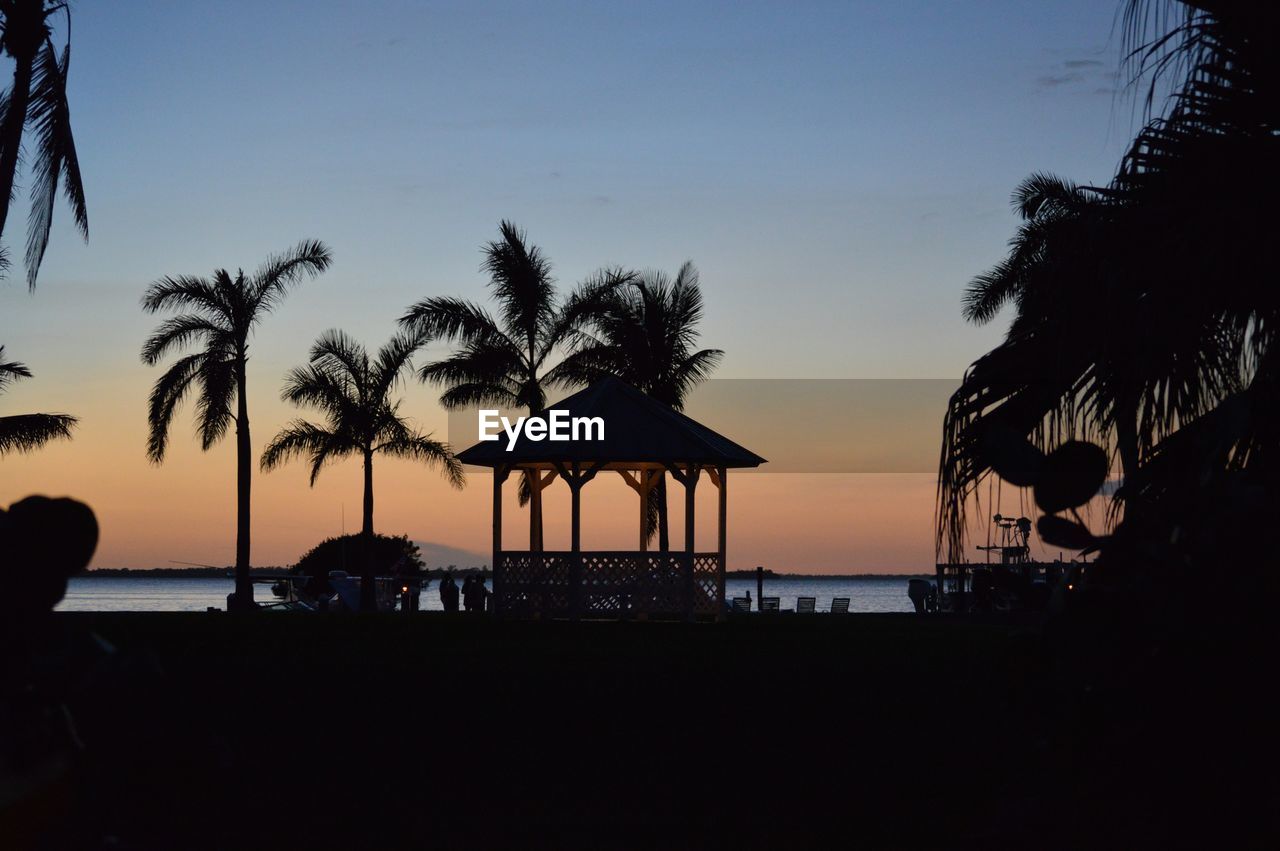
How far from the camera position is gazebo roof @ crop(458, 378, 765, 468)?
95.1ft

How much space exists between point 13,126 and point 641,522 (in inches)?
547

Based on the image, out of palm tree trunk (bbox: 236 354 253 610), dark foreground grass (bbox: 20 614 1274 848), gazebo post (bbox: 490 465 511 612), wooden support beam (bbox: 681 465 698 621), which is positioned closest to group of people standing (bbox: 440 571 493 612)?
palm tree trunk (bbox: 236 354 253 610)

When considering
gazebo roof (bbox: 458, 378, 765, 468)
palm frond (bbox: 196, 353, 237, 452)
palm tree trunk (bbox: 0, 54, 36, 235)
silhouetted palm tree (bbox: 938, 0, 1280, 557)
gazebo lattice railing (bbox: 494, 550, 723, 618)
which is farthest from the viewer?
palm frond (bbox: 196, 353, 237, 452)

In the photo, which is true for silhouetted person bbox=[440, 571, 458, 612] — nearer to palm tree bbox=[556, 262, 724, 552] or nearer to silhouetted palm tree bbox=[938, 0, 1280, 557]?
palm tree bbox=[556, 262, 724, 552]

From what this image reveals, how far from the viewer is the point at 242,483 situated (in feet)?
134

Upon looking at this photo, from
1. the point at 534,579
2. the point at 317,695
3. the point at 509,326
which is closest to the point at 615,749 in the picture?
the point at 317,695

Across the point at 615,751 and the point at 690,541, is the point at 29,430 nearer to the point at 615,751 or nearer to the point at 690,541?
the point at 690,541

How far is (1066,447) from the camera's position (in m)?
2.48

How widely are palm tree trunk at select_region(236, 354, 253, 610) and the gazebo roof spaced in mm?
12791

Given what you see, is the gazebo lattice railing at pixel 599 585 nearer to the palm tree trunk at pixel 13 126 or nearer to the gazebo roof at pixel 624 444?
the gazebo roof at pixel 624 444

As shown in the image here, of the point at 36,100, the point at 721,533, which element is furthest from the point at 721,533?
the point at 36,100

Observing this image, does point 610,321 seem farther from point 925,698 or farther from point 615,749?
point 615,749

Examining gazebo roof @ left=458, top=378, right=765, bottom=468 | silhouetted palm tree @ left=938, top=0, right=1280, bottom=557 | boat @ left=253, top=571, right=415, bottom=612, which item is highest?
gazebo roof @ left=458, top=378, right=765, bottom=468

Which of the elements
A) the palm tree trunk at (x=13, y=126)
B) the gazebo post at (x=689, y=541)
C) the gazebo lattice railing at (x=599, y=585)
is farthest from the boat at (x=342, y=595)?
the palm tree trunk at (x=13, y=126)
